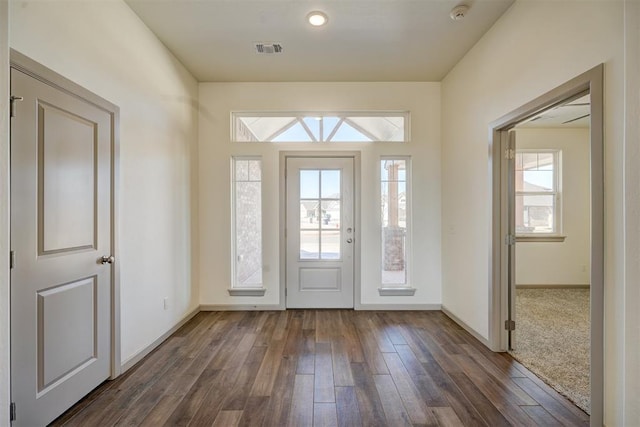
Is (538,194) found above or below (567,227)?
above

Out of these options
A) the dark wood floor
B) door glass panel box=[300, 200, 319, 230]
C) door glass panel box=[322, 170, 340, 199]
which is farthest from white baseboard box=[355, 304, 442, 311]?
door glass panel box=[322, 170, 340, 199]

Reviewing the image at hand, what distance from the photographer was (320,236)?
12.9ft

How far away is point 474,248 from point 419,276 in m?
1.00

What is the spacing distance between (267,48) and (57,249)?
2520 mm

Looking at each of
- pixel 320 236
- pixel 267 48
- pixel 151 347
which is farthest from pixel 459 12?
pixel 151 347

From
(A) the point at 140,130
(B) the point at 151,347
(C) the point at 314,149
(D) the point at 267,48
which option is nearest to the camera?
(A) the point at 140,130

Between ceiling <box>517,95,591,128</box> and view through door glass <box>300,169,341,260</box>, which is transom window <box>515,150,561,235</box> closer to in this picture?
ceiling <box>517,95,591,128</box>

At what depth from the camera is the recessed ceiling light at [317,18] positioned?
2.53 metres

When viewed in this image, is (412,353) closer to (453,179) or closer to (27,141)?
(453,179)

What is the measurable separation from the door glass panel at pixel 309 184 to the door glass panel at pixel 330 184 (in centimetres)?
8

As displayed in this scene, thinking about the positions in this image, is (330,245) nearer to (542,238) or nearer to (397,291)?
(397,291)

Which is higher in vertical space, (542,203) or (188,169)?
(188,169)

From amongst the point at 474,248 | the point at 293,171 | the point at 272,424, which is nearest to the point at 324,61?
the point at 293,171

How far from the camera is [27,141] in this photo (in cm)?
163
